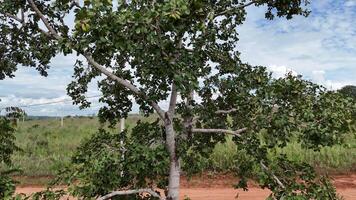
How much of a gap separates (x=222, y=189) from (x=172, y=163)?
972 cm

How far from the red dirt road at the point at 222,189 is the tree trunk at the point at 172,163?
808cm

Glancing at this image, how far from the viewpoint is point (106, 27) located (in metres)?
4.72

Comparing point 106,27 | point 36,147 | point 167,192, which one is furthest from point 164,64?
point 36,147

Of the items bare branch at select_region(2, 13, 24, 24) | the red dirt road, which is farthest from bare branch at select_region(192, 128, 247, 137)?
the red dirt road

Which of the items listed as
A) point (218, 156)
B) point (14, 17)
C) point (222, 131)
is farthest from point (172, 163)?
point (218, 156)

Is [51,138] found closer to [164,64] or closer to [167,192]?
[167,192]

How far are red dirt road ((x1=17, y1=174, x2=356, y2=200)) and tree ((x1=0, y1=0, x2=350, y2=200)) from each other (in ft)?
25.4

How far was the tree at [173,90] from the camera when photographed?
4820mm

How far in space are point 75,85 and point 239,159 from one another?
9.19 ft

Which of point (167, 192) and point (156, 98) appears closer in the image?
point (156, 98)

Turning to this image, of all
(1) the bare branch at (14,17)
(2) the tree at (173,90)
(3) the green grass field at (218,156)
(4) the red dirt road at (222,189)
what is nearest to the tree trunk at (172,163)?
(2) the tree at (173,90)

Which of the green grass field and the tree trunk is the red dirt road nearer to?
the green grass field

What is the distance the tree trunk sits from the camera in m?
6.34

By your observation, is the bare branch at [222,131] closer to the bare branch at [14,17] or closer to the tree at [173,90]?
the tree at [173,90]
